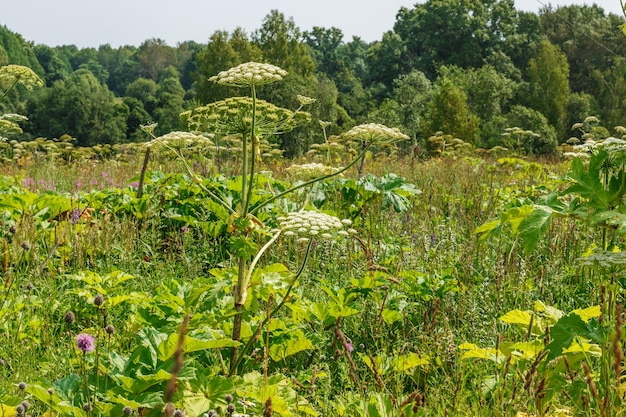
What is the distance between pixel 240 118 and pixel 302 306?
3.28 ft

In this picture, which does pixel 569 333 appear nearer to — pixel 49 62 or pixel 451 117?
pixel 451 117

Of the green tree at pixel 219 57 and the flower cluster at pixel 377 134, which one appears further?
the green tree at pixel 219 57

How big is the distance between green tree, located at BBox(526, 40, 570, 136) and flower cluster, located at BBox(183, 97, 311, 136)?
42008 millimetres

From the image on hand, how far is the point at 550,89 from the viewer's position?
141ft

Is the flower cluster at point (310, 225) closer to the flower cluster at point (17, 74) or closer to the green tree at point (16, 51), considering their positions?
the flower cluster at point (17, 74)

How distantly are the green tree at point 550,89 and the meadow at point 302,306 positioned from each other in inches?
1587

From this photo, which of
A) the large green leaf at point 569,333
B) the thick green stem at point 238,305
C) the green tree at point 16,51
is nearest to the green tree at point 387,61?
the green tree at point 16,51

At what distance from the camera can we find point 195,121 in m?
2.76

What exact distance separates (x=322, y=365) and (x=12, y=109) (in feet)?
237

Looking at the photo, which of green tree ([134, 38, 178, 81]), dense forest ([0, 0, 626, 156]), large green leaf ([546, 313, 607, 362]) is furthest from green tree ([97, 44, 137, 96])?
large green leaf ([546, 313, 607, 362])

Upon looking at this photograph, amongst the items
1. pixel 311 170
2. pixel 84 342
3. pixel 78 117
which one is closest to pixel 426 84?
pixel 78 117

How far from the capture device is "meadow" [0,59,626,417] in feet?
6.46

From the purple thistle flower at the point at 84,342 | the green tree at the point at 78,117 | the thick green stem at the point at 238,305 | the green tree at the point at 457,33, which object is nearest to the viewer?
the purple thistle flower at the point at 84,342

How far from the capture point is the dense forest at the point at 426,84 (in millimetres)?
34469
